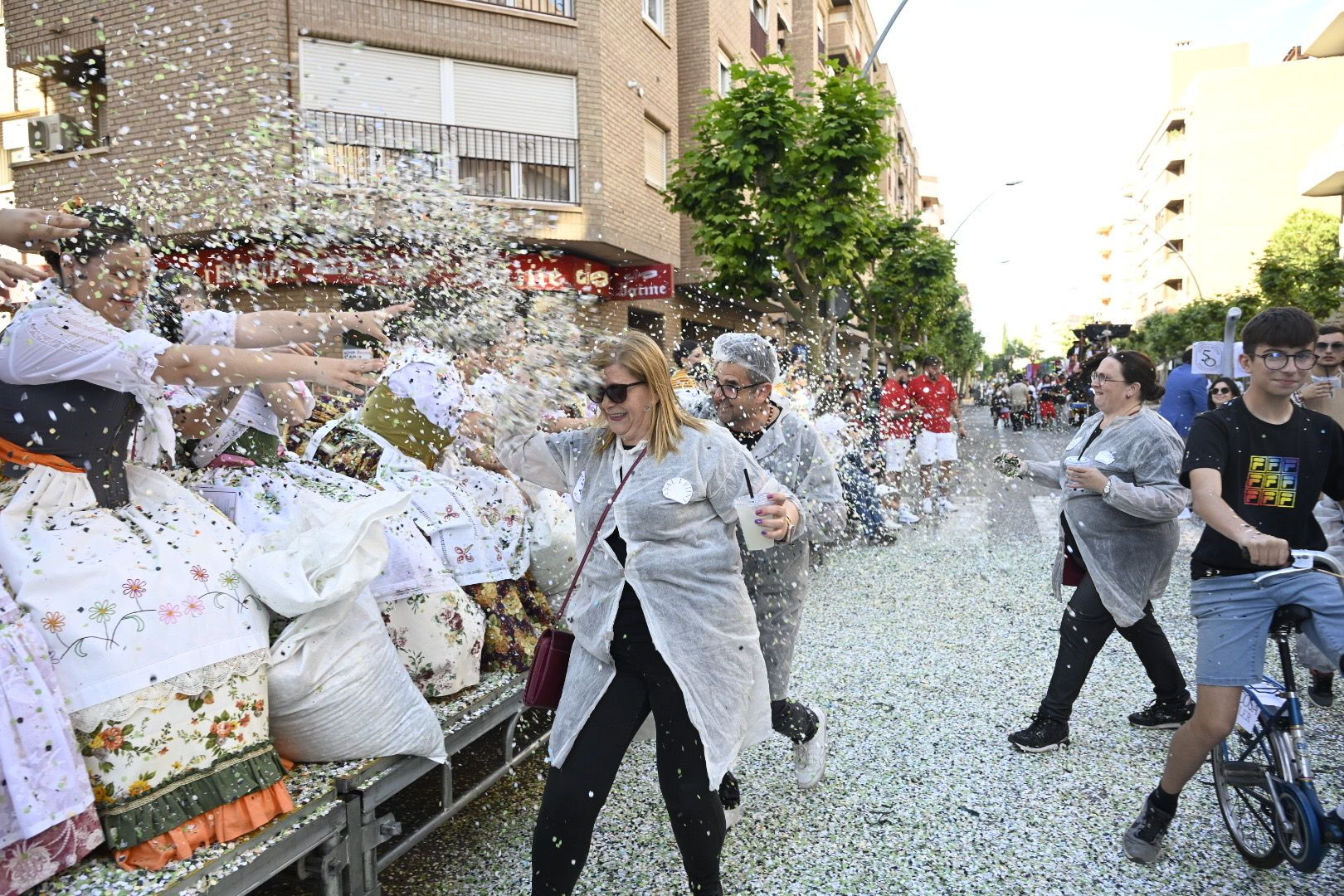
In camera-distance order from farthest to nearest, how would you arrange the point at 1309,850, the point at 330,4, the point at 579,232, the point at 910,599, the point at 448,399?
the point at 579,232, the point at 330,4, the point at 910,599, the point at 448,399, the point at 1309,850

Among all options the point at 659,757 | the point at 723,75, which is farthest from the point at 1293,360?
the point at 723,75

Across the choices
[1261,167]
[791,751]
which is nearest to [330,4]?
[791,751]

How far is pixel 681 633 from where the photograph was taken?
261 centimetres

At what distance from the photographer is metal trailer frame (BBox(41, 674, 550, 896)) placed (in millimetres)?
2100

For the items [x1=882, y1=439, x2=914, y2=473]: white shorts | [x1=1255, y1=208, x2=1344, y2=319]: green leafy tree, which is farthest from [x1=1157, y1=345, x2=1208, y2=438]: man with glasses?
[x1=1255, y1=208, x2=1344, y2=319]: green leafy tree

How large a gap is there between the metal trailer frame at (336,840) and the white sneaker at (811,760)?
1.29m

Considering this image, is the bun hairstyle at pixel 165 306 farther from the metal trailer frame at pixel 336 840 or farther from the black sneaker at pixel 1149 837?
the black sneaker at pixel 1149 837

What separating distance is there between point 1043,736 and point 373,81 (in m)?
12.4

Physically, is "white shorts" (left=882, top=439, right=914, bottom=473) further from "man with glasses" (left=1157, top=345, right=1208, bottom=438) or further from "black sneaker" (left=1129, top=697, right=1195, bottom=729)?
"black sneaker" (left=1129, top=697, right=1195, bottom=729)

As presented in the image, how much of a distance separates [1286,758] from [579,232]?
500 inches

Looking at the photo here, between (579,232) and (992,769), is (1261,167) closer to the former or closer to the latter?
(579,232)

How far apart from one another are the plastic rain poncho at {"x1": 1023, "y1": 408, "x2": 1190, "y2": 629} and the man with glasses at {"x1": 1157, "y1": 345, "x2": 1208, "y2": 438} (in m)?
5.47

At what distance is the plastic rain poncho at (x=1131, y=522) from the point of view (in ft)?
13.2

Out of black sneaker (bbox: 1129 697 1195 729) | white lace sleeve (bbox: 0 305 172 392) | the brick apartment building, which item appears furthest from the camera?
the brick apartment building
